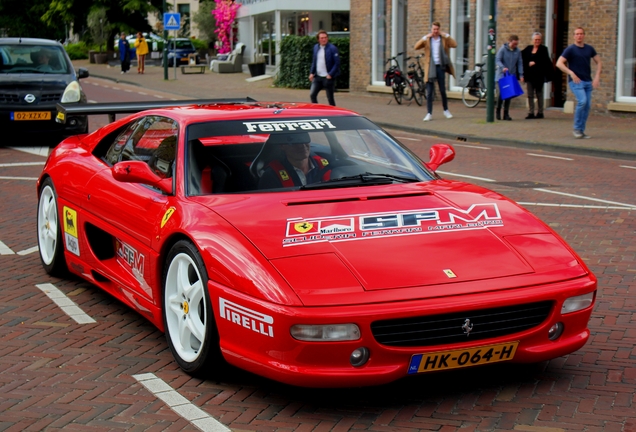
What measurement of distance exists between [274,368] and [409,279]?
0.73 metres

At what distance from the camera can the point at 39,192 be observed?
24.7 feet

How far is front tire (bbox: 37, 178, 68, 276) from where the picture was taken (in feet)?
22.9

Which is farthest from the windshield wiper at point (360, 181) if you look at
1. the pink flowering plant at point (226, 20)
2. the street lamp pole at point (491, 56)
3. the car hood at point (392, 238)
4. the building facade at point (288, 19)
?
the pink flowering plant at point (226, 20)

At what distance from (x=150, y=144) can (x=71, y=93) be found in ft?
36.6

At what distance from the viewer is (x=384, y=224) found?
476 centimetres

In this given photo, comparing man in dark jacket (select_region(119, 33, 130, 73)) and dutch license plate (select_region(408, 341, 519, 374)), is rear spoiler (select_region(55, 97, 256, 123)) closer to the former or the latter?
dutch license plate (select_region(408, 341, 519, 374))

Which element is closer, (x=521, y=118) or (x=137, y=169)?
(x=137, y=169)

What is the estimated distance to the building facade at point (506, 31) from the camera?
66.1ft

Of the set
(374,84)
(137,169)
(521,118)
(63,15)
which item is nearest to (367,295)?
(137,169)

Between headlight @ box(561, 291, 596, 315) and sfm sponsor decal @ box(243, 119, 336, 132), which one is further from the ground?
sfm sponsor decal @ box(243, 119, 336, 132)

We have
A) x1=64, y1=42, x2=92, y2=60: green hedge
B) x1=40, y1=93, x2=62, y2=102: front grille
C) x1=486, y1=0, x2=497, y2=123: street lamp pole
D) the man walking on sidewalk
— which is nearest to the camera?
x1=40, y1=93, x2=62, y2=102: front grille

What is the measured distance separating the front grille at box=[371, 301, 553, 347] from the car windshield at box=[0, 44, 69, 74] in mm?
14490

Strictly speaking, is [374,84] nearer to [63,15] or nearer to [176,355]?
[176,355]

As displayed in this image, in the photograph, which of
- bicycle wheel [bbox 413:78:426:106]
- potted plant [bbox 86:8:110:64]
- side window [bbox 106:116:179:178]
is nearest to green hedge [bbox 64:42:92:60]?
potted plant [bbox 86:8:110:64]
